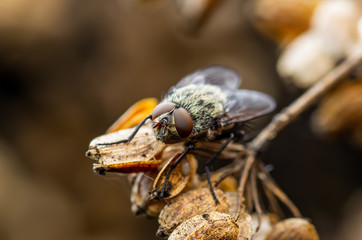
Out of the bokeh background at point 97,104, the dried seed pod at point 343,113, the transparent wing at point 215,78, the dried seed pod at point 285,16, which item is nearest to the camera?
the transparent wing at point 215,78

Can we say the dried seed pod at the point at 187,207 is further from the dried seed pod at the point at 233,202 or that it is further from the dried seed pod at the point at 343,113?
the dried seed pod at the point at 343,113

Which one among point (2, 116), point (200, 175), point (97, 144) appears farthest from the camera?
point (2, 116)

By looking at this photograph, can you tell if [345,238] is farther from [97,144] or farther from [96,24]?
[96,24]

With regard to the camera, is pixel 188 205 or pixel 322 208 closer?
pixel 188 205

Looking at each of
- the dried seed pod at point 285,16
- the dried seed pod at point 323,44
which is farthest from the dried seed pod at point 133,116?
the dried seed pod at point 285,16

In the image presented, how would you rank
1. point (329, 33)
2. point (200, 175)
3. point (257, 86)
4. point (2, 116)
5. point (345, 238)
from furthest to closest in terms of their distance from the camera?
1. point (257, 86)
2. point (2, 116)
3. point (345, 238)
4. point (329, 33)
5. point (200, 175)

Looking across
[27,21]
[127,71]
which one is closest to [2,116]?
[27,21]

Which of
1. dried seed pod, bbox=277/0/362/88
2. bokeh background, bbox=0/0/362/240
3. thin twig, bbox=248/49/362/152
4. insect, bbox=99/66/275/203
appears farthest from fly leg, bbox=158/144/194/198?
bokeh background, bbox=0/0/362/240
